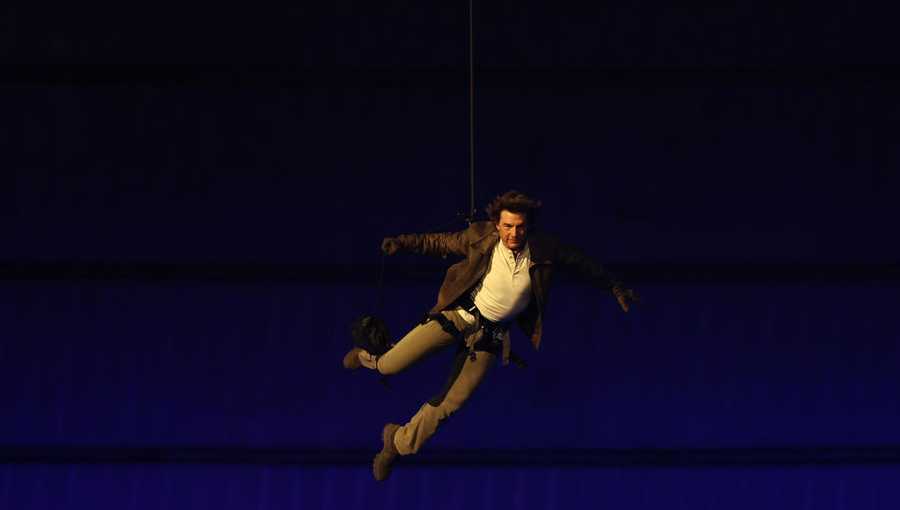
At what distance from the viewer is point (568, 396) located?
2.96 metres

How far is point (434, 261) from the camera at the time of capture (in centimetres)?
294

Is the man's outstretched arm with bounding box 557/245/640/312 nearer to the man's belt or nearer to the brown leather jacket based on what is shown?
the brown leather jacket

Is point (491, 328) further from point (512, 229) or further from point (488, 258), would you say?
point (512, 229)

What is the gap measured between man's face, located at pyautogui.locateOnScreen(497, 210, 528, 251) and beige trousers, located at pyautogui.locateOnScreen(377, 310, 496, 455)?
0.25 metres

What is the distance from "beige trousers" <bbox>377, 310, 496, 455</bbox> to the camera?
2.31 m

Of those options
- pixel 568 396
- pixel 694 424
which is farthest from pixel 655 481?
pixel 568 396

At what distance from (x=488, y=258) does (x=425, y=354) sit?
303 millimetres

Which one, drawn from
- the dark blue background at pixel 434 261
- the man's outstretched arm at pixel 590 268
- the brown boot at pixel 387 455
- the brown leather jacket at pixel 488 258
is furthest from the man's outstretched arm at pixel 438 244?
the dark blue background at pixel 434 261

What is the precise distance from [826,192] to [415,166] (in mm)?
1317

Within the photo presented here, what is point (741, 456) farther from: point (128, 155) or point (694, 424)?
point (128, 155)

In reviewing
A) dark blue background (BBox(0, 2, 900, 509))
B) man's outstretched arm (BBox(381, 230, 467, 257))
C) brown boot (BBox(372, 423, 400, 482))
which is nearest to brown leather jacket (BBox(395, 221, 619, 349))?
man's outstretched arm (BBox(381, 230, 467, 257))

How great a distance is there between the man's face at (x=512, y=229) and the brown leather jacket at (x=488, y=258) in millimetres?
45

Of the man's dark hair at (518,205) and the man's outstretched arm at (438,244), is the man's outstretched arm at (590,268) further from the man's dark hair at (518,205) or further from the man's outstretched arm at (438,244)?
the man's outstretched arm at (438,244)

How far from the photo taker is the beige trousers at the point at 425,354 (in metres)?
2.31
